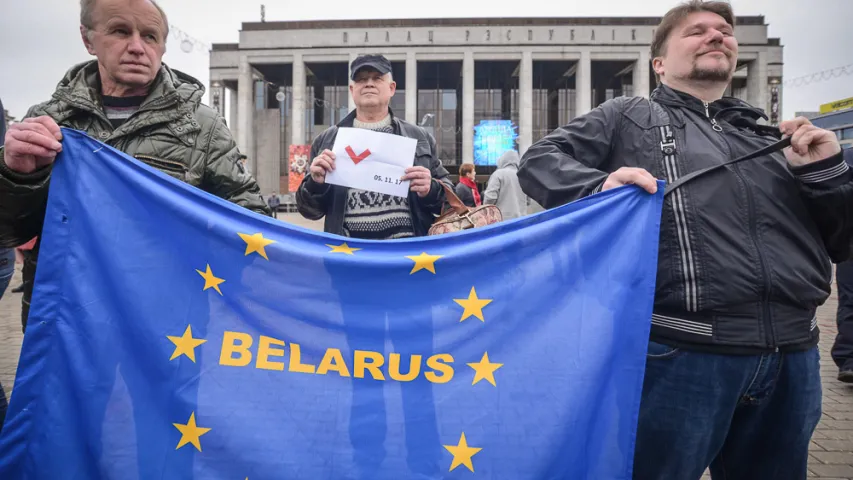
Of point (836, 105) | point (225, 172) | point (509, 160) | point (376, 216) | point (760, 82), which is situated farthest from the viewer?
point (836, 105)

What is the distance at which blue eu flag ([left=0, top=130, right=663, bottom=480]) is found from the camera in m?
1.73

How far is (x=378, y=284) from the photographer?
1882 mm

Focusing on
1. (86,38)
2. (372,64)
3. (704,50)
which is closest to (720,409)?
(704,50)

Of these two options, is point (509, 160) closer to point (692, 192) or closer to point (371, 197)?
point (371, 197)

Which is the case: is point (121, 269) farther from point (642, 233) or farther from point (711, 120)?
point (711, 120)

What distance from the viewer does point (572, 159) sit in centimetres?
197

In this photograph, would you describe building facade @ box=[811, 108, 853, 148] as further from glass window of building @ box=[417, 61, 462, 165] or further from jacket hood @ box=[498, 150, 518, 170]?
glass window of building @ box=[417, 61, 462, 165]

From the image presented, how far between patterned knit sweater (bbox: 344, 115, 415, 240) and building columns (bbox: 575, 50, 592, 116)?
122 feet

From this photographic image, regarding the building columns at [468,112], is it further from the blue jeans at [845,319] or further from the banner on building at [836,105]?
the blue jeans at [845,319]

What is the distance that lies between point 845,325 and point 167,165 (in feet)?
17.2

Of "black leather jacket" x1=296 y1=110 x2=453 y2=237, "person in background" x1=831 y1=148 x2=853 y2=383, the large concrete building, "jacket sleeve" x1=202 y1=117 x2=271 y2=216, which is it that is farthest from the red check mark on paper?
the large concrete building

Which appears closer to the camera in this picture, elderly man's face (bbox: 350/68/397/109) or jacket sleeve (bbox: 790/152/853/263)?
jacket sleeve (bbox: 790/152/853/263)

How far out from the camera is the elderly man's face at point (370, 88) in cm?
296

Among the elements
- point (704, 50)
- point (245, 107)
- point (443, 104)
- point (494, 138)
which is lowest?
point (704, 50)
